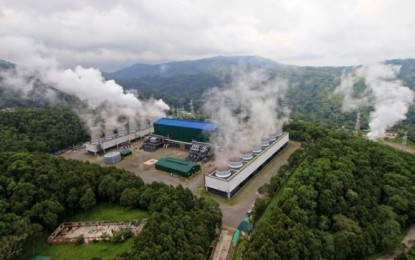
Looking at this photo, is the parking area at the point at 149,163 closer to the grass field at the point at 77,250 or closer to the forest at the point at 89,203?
the forest at the point at 89,203

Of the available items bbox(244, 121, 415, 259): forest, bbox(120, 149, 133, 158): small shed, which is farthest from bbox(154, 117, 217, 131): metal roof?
bbox(244, 121, 415, 259): forest

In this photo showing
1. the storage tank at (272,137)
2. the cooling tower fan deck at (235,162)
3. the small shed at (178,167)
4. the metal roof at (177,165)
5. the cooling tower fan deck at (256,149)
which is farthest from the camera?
the storage tank at (272,137)

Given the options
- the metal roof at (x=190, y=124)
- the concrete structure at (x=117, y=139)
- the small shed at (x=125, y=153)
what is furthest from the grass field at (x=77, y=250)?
the concrete structure at (x=117, y=139)

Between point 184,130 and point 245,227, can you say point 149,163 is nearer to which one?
point 184,130

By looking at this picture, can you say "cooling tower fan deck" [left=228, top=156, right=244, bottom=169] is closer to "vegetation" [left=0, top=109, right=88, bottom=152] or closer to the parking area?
the parking area

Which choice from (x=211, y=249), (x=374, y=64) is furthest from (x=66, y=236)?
(x=374, y=64)

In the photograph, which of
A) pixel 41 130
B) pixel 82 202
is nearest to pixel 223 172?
pixel 82 202
